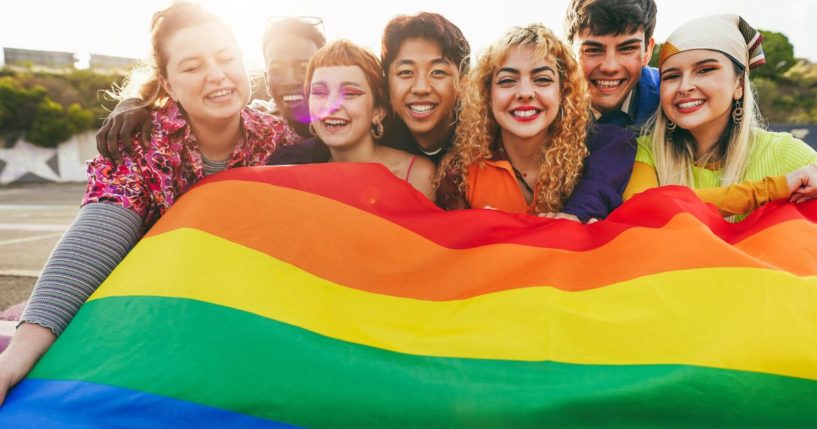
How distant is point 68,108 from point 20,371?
92.6 ft

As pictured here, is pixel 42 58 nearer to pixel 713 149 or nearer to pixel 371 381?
pixel 713 149

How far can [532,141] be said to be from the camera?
2.84 m

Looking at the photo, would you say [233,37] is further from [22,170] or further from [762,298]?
[22,170]

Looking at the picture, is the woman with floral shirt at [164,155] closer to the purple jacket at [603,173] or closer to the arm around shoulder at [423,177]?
the arm around shoulder at [423,177]

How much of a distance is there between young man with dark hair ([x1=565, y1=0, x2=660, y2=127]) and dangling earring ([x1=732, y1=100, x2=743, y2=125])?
0.51 meters

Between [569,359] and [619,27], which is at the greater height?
[619,27]

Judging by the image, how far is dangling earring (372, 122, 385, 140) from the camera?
306 centimetres

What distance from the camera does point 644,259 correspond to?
6.05ft

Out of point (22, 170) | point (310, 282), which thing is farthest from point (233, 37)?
point (22, 170)

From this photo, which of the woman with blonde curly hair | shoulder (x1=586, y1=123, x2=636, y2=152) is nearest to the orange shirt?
the woman with blonde curly hair

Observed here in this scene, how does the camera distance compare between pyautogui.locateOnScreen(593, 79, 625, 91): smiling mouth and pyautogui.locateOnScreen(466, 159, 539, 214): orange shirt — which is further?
pyautogui.locateOnScreen(593, 79, 625, 91): smiling mouth

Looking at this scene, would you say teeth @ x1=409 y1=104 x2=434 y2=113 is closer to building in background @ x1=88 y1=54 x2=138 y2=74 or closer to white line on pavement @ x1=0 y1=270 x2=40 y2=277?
white line on pavement @ x1=0 y1=270 x2=40 y2=277

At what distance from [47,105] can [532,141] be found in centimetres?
2755

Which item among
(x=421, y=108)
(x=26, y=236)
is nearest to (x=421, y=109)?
(x=421, y=108)
